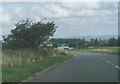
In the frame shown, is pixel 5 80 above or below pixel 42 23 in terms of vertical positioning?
below

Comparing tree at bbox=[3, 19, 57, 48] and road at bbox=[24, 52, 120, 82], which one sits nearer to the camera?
road at bbox=[24, 52, 120, 82]

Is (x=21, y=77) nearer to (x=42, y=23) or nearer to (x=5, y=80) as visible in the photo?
(x=5, y=80)

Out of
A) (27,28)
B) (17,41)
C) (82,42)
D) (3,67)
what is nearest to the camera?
(3,67)

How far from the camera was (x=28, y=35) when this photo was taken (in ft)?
167

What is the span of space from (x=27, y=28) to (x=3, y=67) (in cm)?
2696

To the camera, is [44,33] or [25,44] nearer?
[25,44]

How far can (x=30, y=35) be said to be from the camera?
51156 millimetres

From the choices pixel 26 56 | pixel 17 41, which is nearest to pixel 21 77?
pixel 26 56

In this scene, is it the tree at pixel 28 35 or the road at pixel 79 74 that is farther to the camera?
the tree at pixel 28 35

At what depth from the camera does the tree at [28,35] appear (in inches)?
1911

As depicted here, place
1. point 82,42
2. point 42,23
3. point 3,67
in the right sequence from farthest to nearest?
point 82,42
point 42,23
point 3,67

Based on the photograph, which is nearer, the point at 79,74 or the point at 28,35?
the point at 79,74

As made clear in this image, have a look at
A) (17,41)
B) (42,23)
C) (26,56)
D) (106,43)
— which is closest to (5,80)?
(26,56)

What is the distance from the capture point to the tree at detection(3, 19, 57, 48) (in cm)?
4853
